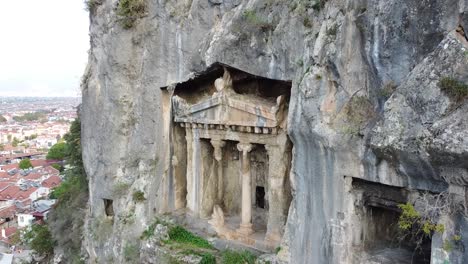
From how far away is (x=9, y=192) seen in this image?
177ft

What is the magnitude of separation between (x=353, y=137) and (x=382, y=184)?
109 cm

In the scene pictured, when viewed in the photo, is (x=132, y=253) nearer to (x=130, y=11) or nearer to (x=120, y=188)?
(x=120, y=188)

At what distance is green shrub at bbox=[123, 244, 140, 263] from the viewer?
1320cm

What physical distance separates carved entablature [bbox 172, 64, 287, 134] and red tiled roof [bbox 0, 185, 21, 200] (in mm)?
46977

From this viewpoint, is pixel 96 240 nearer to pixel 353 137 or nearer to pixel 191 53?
pixel 191 53

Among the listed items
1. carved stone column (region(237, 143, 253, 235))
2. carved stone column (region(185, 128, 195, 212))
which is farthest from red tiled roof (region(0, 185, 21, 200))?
carved stone column (region(237, 143, 253, 235))

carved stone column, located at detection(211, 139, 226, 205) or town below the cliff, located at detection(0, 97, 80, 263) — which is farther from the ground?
carved stone column, located at detection(211, 139, 226, 205)

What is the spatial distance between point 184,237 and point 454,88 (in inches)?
330

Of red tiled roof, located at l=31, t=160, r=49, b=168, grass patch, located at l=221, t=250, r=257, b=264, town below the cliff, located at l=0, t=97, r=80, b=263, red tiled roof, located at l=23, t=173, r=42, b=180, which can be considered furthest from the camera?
red tiled roof, located at l=31, t=160, r=49, b=168

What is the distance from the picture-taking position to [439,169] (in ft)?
22.7

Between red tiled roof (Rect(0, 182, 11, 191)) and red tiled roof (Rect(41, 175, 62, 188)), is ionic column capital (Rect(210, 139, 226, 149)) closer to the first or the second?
red tiled roof (Rect(41, 175, 62, 188))

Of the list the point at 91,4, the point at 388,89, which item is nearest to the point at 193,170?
the point at 91,4

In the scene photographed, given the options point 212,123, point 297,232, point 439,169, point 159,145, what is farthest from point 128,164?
point 439,169

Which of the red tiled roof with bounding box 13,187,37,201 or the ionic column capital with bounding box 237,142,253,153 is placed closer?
the ionic column capital with bounding box 237,142,253,153
